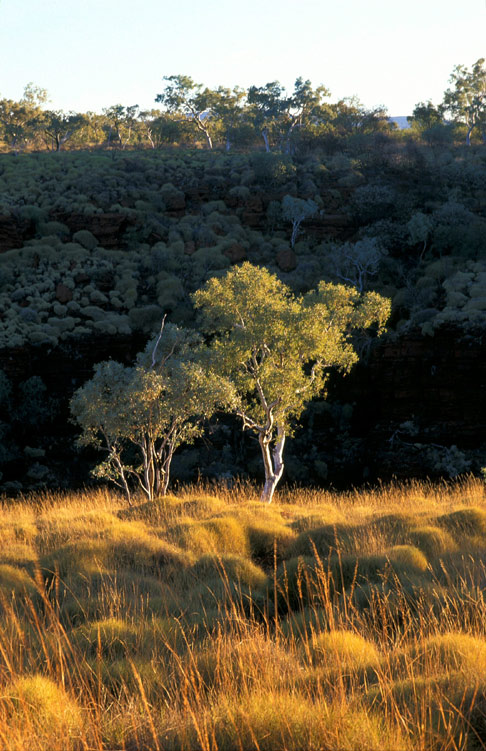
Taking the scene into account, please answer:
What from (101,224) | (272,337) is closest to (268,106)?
(101,224)

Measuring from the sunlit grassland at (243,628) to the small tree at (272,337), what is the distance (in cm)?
457

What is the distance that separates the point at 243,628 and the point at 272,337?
12.0 meters

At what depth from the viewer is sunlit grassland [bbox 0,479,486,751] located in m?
3.24

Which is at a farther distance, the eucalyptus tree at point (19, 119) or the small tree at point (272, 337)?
the eucalyptus tree at point (19, 119)

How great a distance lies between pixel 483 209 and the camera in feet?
133

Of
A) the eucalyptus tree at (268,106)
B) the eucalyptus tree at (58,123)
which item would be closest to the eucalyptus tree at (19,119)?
the eucalyptus tree at (58,123)

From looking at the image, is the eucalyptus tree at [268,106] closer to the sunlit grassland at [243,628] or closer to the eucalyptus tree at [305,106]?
the eucalyptus tree at [305,106]

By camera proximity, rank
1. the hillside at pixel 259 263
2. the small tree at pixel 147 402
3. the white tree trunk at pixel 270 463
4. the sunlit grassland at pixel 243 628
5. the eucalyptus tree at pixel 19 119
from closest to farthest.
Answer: the sunlit grassland at pixel 243 628 → the small tree at pixel 147 402 → the white tree trunk at pixel 270 463 → the hillside at pixel 259 263 → the eucalyptus tree at pixel 19 119

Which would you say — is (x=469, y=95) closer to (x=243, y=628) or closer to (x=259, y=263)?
(x=259, y=263)

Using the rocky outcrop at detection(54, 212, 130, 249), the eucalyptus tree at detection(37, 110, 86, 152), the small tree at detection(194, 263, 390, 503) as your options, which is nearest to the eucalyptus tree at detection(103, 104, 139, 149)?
the eucalyptus tree at detection(37, 110, 86, 152)

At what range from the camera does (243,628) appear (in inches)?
198

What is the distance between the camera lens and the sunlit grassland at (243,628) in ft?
10.6

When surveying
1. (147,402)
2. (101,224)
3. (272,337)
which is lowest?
(147,402)

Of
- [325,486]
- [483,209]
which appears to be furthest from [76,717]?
[483,209]
